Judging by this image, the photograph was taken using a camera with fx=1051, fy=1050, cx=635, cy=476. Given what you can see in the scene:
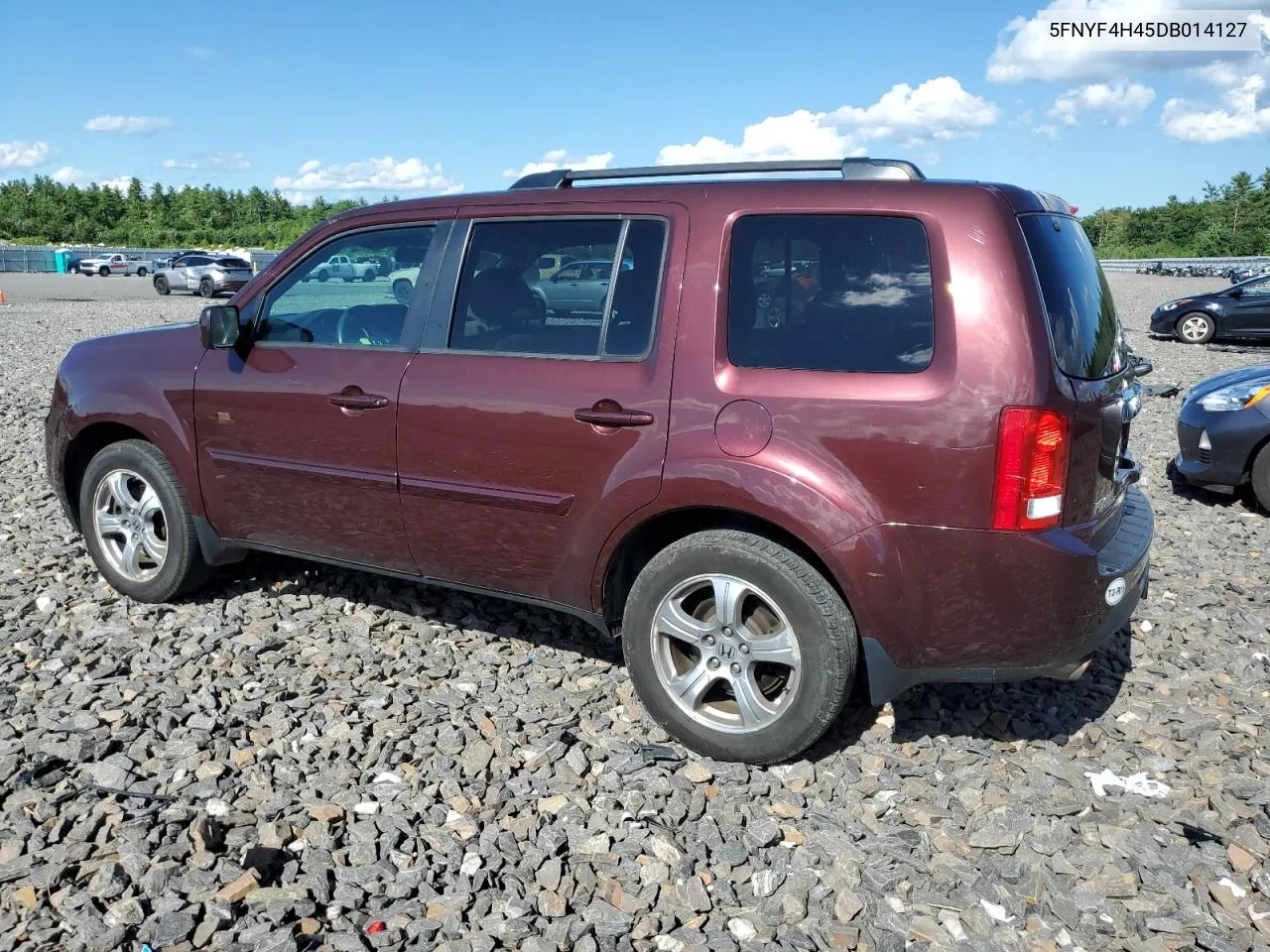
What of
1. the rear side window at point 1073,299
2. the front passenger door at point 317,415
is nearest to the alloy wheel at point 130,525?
the front passenger door at point 317,415

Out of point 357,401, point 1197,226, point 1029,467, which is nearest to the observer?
point 1029,467

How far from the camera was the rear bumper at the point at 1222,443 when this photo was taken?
707 cm

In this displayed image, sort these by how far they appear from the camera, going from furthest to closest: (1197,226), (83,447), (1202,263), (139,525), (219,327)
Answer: (1197,226) → (1202,263) → (83,447) → (139,525) → (219,327)

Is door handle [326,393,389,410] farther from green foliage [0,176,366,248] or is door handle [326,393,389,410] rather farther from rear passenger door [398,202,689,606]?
green foliage [0,176,366,248]

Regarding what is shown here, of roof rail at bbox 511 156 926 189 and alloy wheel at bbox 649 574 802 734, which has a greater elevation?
roof rail at bbox 511 156 926 189

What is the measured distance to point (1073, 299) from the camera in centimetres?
344

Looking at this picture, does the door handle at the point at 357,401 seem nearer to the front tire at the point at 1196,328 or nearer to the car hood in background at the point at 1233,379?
the car hood in background at the point at 1233,379

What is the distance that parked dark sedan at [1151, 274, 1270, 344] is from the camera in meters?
18.6

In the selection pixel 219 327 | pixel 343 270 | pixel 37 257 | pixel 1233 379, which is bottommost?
pixel 1233 379

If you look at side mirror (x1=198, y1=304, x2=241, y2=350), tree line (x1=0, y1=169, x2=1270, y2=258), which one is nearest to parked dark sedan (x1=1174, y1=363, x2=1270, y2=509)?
side mirror (x1=198, y1=304, x2=241, y2=350)

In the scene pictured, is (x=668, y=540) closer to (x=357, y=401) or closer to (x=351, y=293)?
(x=357, y=401)

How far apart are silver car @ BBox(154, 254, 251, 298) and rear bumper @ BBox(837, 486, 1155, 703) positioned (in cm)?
3469

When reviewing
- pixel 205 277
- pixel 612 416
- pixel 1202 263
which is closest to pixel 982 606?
pixel 612 416

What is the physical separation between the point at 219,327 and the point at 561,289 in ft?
5.31
